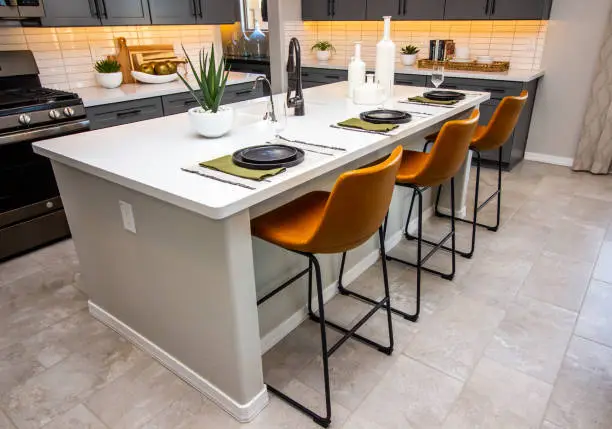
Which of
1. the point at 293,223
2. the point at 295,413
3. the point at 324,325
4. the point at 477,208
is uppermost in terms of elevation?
the point at 293,223

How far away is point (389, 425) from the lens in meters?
1.71

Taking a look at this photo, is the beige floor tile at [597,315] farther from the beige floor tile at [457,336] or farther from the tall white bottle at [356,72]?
the tall white bottle at [356,72]

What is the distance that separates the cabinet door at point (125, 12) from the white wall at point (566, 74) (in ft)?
12.1

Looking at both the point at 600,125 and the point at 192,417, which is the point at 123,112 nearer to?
the point at 192,417

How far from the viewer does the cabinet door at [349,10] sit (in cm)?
Result: 495

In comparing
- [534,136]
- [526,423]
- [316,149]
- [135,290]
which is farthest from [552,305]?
[534,136]

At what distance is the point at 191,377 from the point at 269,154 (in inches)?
39.5

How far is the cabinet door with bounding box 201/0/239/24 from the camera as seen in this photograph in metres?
4.23

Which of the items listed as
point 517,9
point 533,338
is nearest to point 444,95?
point 533,338

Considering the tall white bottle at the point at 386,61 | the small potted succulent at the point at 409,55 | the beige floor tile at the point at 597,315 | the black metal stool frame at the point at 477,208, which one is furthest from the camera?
the small potted succulent at the point at 409,55

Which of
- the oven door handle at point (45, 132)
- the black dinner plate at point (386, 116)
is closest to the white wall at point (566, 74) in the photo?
the black dinner plate at point (386, 116)

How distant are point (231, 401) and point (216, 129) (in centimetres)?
115

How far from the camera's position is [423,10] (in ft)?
15.0

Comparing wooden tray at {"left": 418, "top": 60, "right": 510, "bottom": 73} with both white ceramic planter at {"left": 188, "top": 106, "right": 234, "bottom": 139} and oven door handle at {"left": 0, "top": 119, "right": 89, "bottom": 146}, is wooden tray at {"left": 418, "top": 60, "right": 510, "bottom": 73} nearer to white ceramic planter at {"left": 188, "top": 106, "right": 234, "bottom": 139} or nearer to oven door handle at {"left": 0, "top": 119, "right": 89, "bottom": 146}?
white ceramic planter at {"left": 188, "top": 106, "right": 234, "bottom": 139}
